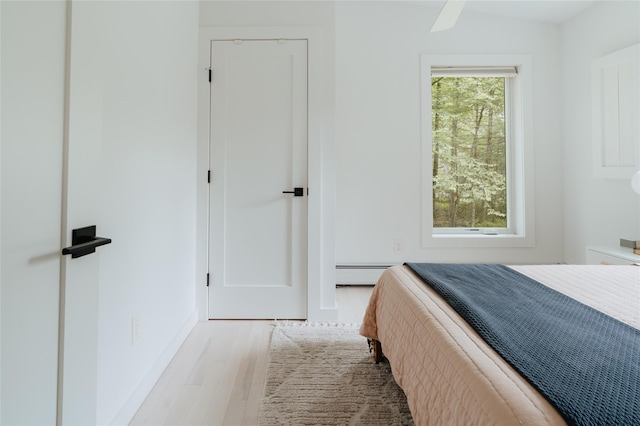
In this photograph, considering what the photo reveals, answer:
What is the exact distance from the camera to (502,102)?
3.24 meters

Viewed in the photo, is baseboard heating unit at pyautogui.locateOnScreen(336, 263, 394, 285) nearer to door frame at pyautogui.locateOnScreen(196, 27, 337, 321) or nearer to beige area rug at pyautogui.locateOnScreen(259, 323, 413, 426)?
door frame at pyautogui.locateOnScreen(196, 27, 337, 321)

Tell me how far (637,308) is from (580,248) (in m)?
2.21

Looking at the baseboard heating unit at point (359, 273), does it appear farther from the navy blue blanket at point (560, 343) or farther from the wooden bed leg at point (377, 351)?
the navy blue blanket at point (560, 343)

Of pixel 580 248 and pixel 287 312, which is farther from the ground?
pixel 580 248

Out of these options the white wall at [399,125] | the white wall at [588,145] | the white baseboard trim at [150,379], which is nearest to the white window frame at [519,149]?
the white wall at [399,125]

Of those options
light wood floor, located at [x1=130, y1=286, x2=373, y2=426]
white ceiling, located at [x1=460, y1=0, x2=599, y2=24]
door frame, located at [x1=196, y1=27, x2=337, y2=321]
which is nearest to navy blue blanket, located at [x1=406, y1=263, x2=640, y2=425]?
light wood floor, located at [x1=130, y1=286, x2=373, y2=426]

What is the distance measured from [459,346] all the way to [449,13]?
62.1 inches

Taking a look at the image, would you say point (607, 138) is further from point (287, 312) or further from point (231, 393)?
point (231, 393)

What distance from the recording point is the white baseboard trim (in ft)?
4.42

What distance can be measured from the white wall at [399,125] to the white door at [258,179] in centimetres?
80

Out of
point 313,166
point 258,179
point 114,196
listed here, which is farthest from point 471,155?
point 114,196

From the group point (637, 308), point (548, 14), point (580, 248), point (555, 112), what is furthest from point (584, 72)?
point (637, 308)

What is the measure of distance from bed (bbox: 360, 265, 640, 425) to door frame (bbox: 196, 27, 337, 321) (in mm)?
746

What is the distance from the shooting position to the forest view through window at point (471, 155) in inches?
127
